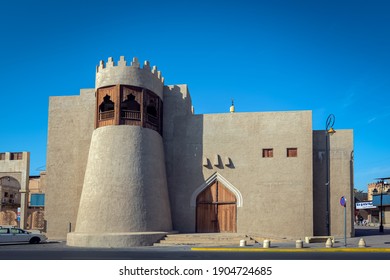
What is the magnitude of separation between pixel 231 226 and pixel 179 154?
5390mm

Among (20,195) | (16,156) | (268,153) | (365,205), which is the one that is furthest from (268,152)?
(365,205)

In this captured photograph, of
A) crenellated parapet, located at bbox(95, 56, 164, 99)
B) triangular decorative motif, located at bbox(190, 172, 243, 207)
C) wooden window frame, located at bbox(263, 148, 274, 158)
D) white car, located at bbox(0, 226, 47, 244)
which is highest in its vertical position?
crenellated parapet, located at bbox(95, 56, 164, 99)

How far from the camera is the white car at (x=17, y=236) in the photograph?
2386 cm

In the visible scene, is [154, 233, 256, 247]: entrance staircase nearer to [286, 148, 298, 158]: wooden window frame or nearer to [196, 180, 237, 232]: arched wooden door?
[196, 180, 237, 232]: arched wooden door

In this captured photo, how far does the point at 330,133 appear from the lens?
24.4 m

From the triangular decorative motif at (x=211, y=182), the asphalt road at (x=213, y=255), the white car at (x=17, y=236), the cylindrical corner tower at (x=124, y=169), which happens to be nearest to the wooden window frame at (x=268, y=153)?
the triangular decorative motif at (x=211, y=182)

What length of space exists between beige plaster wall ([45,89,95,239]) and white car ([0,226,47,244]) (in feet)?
6.28

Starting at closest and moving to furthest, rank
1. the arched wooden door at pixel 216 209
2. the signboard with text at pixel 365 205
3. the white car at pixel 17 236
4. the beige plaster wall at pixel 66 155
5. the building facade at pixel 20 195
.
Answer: the white car at pixel 17 236
the arched wooden door at pixel 216 209
the beige plaster wall at pixel 66 155
the building facade at pixel 20 195
the signboard with text at pixel 365 205

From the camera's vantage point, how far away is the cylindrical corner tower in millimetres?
22422

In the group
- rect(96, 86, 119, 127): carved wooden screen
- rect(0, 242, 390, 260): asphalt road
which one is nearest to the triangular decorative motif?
rect(96, 86, 119, 127): carved wooden screen

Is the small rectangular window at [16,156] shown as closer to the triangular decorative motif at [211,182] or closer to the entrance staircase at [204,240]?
the triangular decorative motif at [211,182]

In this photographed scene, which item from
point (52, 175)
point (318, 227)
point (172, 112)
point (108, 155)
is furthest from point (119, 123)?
point (318, 227)

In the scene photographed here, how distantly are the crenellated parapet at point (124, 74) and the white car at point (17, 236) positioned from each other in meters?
9.23

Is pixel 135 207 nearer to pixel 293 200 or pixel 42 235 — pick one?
pixel 42 235
